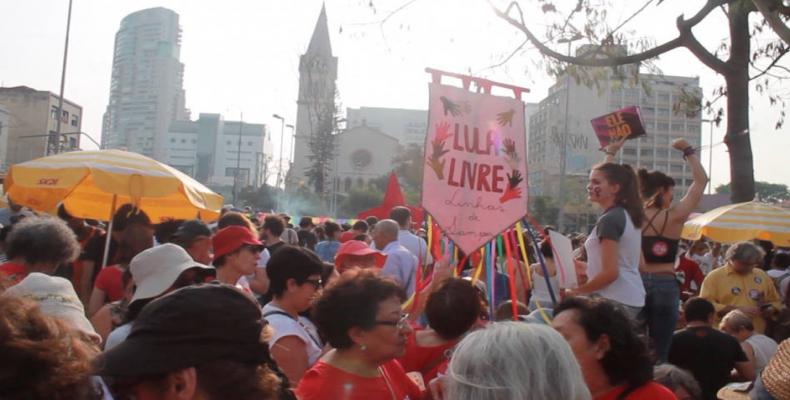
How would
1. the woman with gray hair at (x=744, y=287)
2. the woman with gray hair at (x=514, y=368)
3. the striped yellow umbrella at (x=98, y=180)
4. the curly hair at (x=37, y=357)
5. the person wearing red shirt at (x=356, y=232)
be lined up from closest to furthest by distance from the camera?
the curly hair at (x=37, y=357) → the woman with gray hair at (x=514, y=368) → the striped yellow umbrella at (x=98, y=180) → the woman with gray hair at (x=744, y=287) → the person wearing red shirt at (x=356, y=232)

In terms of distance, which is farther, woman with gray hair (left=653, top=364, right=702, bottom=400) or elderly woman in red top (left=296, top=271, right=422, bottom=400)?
woman with gray hair (left=653, top=364, right=702, bottom=400)

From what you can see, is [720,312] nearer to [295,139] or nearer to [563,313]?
[563,313]

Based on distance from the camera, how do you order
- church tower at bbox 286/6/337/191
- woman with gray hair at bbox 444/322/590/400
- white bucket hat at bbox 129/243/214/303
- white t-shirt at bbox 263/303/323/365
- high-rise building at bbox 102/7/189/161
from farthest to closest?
high-rise building at bbox 102/7/189/161 → church tower at bbox 286/6/337/191 → white t-shirt at bbox 263/303/323/365 → white bucket hat at bbox 129/243/214/303 → woman with gray hair at bbox 444/322/590/400

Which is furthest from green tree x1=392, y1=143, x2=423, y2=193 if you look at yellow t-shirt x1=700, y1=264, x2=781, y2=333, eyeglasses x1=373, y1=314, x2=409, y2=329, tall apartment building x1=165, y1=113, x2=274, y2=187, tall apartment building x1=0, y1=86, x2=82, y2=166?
eyeglasses x1=373, y1=314, x2=409, y2=329

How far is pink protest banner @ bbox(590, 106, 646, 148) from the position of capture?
5.38m

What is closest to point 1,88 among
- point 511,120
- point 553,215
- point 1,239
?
point 553,215

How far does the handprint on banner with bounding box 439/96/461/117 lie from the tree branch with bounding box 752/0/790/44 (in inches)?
132

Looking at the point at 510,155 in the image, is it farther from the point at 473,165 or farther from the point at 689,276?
the point at 689,276

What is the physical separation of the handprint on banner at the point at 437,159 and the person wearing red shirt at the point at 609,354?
1.33 m

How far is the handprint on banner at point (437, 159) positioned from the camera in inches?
Result: 173

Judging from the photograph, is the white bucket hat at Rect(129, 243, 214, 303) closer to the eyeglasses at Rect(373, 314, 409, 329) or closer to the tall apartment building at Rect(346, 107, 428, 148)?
the eyeglasses at Rect(373, 314, 409, 329)

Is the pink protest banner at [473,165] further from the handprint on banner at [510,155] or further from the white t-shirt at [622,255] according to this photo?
the white t-shirt at [622,255]

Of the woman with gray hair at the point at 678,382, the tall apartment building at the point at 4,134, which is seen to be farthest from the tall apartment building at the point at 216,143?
the woman with gray hair at the point at 678,382

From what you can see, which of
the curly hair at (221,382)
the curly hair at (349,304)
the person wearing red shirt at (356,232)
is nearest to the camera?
the curly hair at (221,382)
